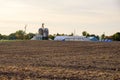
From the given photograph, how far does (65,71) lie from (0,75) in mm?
2926

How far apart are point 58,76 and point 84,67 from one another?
3.46 meters

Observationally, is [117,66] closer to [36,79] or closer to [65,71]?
[65,71]

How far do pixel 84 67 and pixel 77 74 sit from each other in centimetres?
262

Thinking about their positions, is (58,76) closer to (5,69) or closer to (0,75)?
(0,75)

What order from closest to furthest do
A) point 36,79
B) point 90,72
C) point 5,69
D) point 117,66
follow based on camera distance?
point 36,79 < point 90,72 < point 5,69 < point 117,66

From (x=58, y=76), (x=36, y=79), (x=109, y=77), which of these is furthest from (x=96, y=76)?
(x=36, y=79)

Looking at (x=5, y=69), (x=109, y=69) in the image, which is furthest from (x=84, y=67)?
(x=5, y=69)

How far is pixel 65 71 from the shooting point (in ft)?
51.4

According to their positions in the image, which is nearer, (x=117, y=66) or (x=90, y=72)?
(x=90, y=72)

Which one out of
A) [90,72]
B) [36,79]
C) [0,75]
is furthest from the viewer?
[90,72]

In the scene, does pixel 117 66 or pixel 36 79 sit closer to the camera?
pixel 36 79

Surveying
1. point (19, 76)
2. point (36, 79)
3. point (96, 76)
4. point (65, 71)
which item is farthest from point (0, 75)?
point (96, 76)

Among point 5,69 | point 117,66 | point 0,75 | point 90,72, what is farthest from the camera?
point 117,66

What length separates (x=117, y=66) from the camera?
18.0 m
